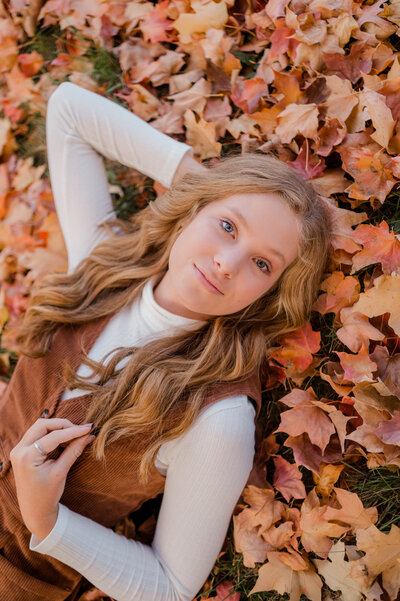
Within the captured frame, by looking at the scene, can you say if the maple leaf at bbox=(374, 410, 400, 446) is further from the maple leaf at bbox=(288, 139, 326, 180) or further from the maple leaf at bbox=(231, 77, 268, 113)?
the maple leaf at bbox=(231, 77, 268, 113)

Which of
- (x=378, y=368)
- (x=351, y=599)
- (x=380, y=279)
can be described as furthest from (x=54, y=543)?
(x=380, y=279)

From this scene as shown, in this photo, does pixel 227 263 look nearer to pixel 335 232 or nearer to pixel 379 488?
pixel 335 232

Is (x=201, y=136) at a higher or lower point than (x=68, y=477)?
higher

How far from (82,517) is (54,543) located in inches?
5.3

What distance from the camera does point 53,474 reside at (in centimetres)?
159

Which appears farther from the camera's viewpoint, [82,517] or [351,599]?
[82,517]

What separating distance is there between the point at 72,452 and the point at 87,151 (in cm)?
114

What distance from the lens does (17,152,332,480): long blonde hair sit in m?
1.67

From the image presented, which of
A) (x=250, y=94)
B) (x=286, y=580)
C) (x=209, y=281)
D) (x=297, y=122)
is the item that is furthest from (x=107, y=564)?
(x=250, y=94)

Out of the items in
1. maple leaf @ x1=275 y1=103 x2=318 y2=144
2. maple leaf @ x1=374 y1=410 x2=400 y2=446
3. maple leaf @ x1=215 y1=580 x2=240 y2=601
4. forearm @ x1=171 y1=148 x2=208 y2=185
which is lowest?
maple leaf @ x1=215 y1=580 x2=240 y2=601

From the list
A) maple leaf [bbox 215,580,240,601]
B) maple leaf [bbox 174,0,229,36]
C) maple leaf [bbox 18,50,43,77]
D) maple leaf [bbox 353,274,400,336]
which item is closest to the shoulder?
maple leaf [bbox 353,274,400,336]

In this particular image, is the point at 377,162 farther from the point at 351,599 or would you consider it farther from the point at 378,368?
the point at 351,599

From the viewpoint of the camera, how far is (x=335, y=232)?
1.81 m

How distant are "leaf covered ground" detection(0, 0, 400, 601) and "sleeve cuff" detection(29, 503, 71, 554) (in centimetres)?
61
